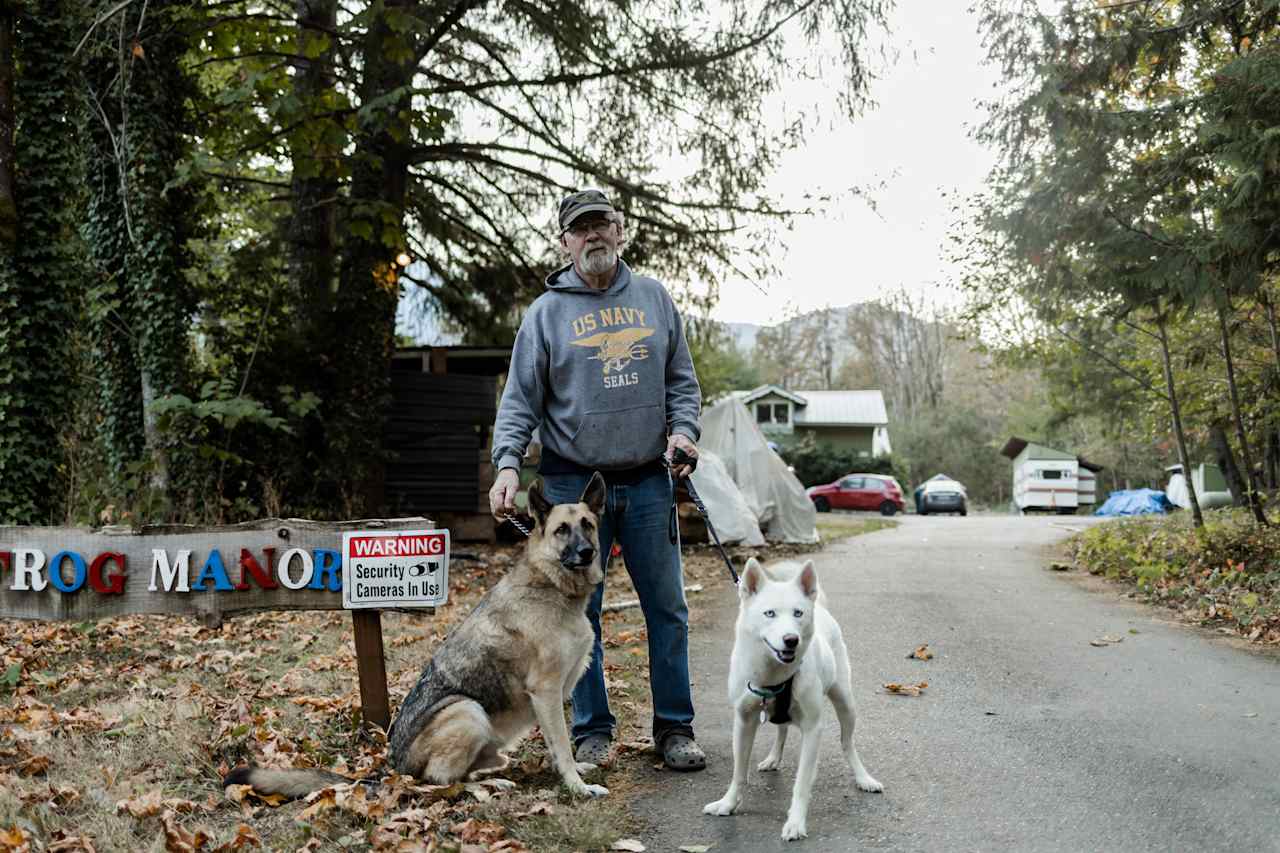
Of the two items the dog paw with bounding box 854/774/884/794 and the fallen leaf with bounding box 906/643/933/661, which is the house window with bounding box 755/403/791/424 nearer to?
the fallen leaf with bounding box 906/643/933/661

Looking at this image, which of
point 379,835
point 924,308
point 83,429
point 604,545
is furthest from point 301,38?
point 924,308

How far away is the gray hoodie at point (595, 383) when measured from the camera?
4.63m

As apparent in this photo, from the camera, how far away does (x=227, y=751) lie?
463 centimetres

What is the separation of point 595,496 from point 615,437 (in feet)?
1.11

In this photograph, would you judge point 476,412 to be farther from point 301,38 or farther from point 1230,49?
point 1230,49

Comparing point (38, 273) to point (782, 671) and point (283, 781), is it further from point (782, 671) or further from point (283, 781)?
point (782, 671)

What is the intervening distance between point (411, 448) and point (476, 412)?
120cm

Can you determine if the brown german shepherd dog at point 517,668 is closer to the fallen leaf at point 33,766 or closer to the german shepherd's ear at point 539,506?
the german shepherd's ear at point 539,506

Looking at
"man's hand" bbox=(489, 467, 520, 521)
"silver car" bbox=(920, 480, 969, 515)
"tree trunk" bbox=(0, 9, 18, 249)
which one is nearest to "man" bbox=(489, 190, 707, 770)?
"man's hand" bbox=(489, 467, 520, 521)

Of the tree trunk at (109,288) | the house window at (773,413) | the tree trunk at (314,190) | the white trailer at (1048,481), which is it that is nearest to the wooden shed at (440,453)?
the tree trunk at (314,190)

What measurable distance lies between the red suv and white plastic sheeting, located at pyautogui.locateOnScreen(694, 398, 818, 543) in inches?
912

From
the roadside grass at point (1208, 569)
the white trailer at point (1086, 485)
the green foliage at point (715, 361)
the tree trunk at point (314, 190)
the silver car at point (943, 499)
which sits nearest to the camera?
the roadside grass at point (1208, 569)

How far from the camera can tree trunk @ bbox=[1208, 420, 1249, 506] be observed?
55.9 feet

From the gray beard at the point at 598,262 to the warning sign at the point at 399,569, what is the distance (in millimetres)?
1417
